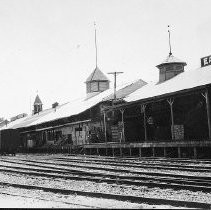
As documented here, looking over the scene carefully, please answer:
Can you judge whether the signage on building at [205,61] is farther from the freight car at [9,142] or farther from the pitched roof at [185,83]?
the freight car at [9,142]

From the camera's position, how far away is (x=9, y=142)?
3447 centimetres

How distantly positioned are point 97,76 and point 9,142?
21752 mm

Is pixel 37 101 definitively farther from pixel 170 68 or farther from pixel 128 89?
pixel 170 68

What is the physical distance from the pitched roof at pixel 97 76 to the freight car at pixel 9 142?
19.8 m

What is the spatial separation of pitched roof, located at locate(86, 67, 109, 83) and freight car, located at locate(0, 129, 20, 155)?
65.1 ft

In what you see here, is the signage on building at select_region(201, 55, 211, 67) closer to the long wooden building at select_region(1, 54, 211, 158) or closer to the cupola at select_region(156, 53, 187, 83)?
the long wooden building at select_region(1, 54, 211, 158)

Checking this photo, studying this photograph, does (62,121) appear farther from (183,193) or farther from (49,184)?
(183,193)

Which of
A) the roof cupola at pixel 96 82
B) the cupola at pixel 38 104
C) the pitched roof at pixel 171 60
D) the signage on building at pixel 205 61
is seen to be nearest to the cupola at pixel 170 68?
the pitched roof at pixel 171 60

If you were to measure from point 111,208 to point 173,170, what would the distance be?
7328 mm

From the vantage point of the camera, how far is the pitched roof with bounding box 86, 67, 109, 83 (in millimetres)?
52906

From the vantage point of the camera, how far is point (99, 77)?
53.2 meters

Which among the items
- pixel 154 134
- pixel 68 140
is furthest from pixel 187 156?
pixel 68 140

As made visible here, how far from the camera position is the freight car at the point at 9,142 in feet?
112

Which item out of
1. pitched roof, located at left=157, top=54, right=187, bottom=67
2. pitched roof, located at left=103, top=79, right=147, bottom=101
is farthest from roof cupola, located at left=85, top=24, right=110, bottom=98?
pitched roof, located at left=157, top=54, right=187, bottom=67
